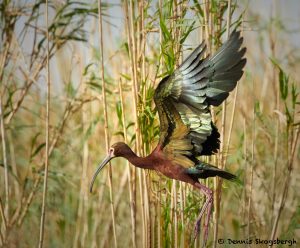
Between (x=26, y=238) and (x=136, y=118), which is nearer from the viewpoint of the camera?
(x=136, y=118)

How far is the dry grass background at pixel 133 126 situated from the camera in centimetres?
262

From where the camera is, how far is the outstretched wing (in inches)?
79.7

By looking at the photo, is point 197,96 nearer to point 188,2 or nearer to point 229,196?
point 188,2

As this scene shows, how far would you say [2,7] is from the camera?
10.4 feet

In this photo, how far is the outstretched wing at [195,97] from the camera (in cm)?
202

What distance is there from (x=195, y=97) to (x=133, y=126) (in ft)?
5.46

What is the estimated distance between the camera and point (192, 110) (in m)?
2.13

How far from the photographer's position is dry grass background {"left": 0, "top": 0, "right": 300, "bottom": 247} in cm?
262

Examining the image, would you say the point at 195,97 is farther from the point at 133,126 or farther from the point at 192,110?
the point at 133,126

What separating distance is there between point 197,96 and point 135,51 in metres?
0.58

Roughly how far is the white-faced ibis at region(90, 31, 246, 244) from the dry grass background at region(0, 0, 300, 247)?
356 mm

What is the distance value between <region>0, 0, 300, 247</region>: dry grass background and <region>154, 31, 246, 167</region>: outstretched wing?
356 mm

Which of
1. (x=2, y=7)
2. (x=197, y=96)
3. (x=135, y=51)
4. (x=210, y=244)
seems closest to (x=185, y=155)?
(x=197, y=96)

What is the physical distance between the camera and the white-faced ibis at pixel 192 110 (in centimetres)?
203
